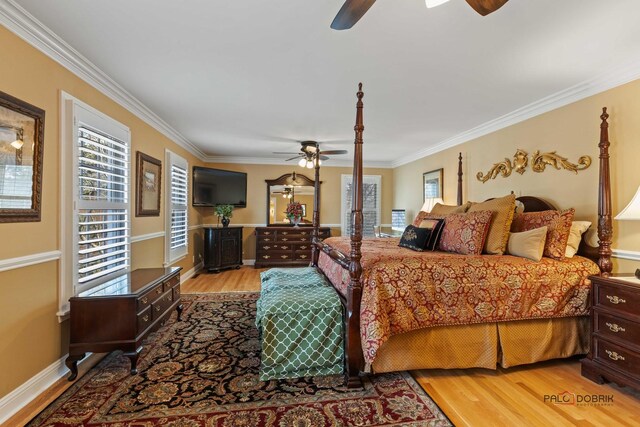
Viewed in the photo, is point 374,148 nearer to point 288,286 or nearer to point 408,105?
point 408,105

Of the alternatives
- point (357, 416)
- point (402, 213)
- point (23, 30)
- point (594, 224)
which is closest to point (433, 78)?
point (594, 224)

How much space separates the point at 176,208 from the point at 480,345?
435 cm

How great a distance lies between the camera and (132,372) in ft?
7.54

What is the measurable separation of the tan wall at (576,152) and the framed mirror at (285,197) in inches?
134

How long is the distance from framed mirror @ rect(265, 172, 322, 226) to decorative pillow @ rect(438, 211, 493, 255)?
13.2ft

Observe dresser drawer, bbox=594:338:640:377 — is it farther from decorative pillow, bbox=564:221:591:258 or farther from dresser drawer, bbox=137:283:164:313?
dresser drawer, bbox=137:283:164:313

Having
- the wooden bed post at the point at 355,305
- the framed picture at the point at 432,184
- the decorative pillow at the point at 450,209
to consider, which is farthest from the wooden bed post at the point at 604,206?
the framed picture at the point at 432,184

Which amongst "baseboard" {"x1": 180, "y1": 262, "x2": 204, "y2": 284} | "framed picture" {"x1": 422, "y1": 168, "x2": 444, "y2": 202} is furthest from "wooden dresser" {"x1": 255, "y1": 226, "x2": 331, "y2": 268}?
"framed picture" {"x1": 422, "y1": 168, "x2": 444, "y2": 202}

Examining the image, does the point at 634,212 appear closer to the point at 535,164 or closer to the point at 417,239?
the point at 535,164

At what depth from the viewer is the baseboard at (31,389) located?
1821 millimetres

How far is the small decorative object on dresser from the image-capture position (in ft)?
19.0

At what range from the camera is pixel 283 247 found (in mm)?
6422

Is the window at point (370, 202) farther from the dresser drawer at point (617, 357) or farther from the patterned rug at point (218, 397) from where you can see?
the dresser drawer at point (617, 357)

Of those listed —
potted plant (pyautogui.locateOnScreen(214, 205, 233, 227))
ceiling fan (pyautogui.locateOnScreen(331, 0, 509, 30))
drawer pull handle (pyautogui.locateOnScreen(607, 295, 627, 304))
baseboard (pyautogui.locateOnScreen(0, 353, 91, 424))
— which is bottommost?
baseboard (pyautogui.locateOnScreen(0, 353, 91, 424))
